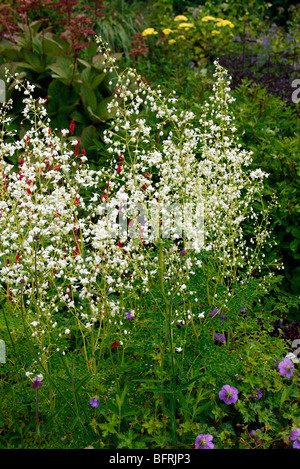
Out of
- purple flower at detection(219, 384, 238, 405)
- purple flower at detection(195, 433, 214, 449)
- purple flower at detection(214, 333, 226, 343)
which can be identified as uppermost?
purple flower at detection(214, 333, 226, 343)

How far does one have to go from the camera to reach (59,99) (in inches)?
202

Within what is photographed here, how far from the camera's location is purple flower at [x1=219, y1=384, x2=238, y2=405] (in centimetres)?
241

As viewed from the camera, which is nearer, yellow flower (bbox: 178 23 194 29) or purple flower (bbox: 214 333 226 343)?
purple flower (bbox: 214 333 226 343)

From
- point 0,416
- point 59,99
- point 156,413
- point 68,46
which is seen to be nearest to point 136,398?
point 156,413

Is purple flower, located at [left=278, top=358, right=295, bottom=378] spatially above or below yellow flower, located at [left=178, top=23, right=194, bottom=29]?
below

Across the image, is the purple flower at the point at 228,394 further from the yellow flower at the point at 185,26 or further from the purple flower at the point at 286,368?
the yellow flower at the point at 185,26

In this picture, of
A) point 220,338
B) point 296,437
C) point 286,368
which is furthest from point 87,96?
point 296,437

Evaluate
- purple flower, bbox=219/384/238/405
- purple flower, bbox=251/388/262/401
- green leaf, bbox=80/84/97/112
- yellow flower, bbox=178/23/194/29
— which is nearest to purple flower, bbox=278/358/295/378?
purple flower, bbox=251/388/262/401

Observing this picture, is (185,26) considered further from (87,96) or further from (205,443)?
(205,443)

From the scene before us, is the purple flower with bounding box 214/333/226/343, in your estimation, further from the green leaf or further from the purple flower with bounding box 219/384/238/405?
the green leaf

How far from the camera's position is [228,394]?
242 centimetres

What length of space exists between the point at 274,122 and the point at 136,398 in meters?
2.96

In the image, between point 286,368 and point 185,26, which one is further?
point 185,26

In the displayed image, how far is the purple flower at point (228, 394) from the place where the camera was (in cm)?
241
